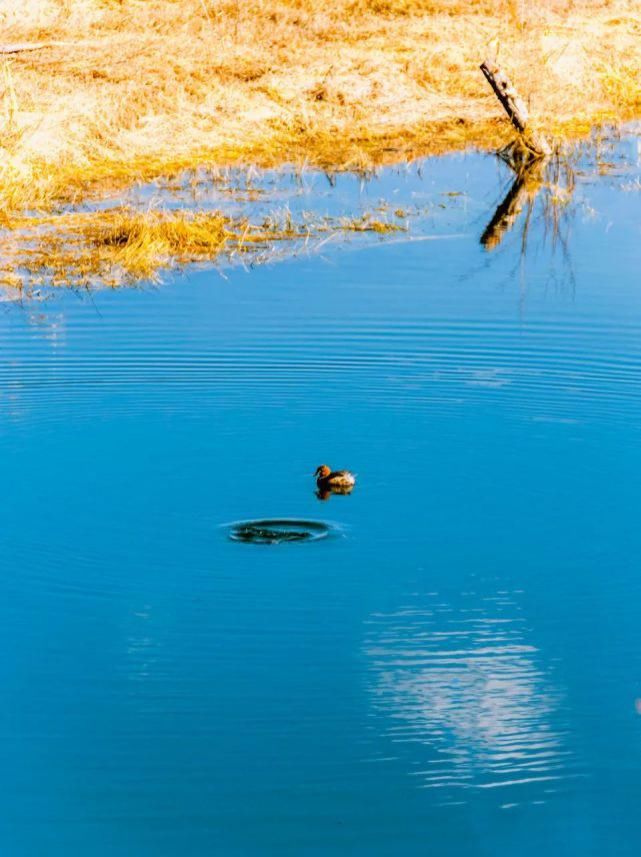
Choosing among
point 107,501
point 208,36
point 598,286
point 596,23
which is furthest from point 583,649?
point 596,23

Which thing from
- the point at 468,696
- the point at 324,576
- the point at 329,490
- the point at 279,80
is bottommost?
the point at 468,696

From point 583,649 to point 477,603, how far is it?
66 cm

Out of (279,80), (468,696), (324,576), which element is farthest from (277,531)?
(279,80)

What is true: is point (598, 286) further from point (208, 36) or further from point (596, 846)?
point (208, 36)

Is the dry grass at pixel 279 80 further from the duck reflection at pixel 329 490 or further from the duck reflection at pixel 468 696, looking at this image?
the duck reflection at pixel 468 696

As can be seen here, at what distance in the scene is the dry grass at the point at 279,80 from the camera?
20203mm

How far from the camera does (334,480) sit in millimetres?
8680

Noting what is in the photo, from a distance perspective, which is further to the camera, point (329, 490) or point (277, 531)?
point (329, 490)

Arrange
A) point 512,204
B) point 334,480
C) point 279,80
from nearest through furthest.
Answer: point 334,480
point 512,204
point 279,80

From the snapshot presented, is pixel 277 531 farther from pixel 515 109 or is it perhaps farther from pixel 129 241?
pixel 515 109

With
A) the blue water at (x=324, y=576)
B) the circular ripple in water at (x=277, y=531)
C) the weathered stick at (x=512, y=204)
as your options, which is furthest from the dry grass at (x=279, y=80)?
the circular ripple in water at (x=277, y=531)

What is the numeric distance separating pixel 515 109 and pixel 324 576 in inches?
602

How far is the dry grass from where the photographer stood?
66.3 feet

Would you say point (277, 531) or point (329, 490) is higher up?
point (329, 490)
